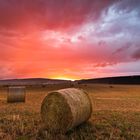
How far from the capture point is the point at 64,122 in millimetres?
8820

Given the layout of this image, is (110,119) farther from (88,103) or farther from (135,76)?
(135,76)

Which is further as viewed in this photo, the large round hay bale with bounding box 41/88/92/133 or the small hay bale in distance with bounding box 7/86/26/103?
the small hay bale in distance with bounding box 7/86/26/103

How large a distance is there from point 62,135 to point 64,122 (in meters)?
0.64

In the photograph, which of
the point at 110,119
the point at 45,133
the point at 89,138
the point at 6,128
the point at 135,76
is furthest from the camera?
the point at 135,76

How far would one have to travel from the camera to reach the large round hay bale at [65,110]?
880 cm

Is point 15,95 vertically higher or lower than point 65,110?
higher

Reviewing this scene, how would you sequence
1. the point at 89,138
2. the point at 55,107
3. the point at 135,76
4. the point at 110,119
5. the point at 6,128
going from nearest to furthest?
1. the point at 89,138
2. the point at 6,128
3. the point at 55,107
4. the point at 110,119
5. the point at 135,76

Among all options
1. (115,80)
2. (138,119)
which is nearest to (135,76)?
(115,80)

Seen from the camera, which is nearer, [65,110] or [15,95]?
[65,110]

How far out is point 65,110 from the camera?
8.96 meters

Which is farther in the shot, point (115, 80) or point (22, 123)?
point (115, 80)

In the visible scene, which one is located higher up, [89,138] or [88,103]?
[88,103]

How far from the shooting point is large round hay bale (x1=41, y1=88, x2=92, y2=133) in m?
8.80

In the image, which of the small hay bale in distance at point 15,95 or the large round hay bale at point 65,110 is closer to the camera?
the large round hay bale at point 65,110
